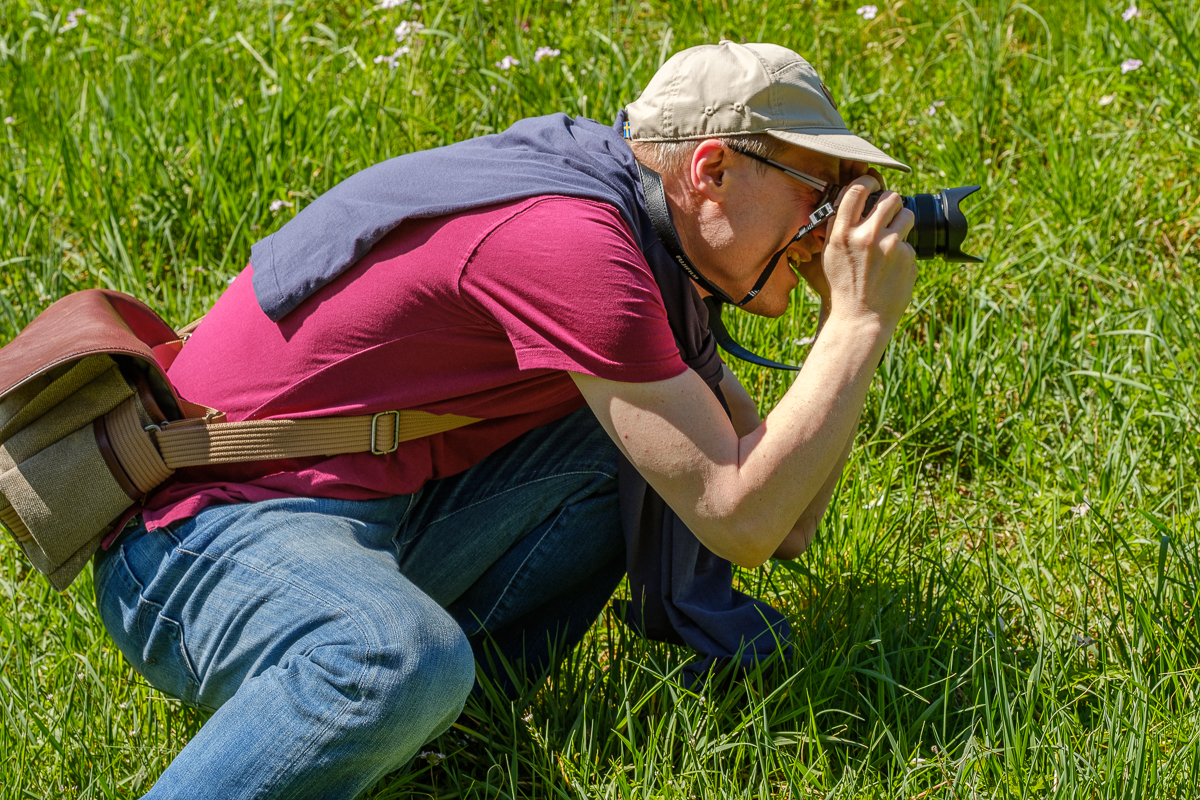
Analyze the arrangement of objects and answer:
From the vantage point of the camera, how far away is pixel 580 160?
1851mm

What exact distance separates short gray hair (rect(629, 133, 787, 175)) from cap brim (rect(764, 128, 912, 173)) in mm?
24

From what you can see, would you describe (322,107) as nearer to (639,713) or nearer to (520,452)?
(520,452)

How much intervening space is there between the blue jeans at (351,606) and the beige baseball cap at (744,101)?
615mm

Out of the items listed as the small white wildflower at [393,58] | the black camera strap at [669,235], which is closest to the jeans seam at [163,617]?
the black camera strap at [669,235]

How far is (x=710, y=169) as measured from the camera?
183 cm

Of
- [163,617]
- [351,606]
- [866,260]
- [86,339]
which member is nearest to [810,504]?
[866,260]

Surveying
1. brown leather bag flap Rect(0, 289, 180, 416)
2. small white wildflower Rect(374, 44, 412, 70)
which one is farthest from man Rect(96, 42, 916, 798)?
small white wildflower Rect(374, 44, 412, 70)

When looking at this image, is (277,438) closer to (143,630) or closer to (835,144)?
(143,630)

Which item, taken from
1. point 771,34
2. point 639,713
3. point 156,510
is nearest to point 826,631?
point 639,713

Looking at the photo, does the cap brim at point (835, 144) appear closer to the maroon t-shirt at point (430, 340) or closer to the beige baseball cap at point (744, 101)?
the beige baseball cap at point (744, 101)

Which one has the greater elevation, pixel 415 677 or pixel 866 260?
pixel 866 260

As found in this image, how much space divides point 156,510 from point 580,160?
86 cm

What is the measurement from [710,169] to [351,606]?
0.85m

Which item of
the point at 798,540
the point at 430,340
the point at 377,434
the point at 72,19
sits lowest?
the point at 798,540
